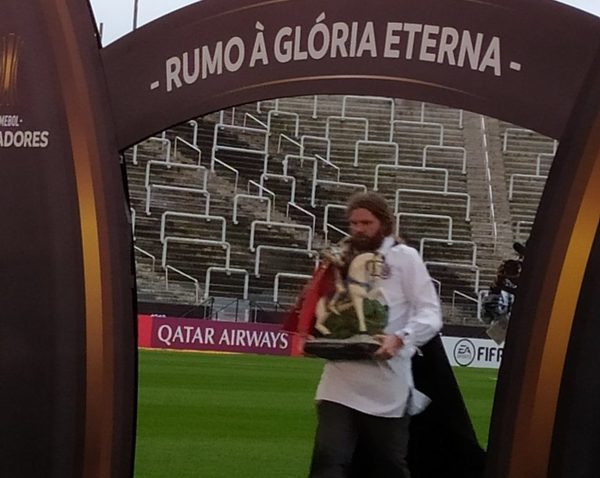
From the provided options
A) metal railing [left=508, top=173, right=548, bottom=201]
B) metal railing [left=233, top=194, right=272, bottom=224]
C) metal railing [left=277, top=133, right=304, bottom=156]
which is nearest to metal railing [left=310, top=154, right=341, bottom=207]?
metal railing [left=277, top=133, right=304, bottom=156]

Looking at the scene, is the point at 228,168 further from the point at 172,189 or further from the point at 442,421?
the point at 442,421

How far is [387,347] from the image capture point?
4.45m

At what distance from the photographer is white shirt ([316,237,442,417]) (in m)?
4.67

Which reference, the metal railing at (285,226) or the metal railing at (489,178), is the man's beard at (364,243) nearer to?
the metal railing at (285,226)

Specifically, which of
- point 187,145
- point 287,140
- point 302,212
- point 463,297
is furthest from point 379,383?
point 287,140

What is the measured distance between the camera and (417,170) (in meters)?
27.6

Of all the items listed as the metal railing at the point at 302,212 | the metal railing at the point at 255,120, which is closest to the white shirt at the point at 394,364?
the metal railing at the point at 302,212

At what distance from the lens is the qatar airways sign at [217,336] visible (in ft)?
73.4

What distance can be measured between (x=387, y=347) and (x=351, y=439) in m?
0.53

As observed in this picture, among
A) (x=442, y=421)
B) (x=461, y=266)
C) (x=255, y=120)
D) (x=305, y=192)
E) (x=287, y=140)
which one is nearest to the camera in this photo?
(x=442, y=421)

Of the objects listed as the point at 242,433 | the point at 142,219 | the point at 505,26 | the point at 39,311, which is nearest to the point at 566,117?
the point at 505,26

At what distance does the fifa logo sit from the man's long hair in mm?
1600

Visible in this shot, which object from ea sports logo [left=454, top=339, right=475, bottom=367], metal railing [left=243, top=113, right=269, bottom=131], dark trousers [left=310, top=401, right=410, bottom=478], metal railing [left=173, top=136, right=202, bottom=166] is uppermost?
metal railing [left=243, top=113, right=269, bottom=131]

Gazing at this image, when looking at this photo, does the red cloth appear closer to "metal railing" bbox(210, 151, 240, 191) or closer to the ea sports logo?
the ea sports logo
